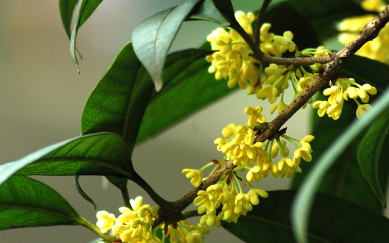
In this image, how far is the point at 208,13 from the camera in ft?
1.19

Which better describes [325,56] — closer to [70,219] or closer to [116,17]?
[70,219]

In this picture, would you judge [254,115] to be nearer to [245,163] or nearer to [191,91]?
[245,163]

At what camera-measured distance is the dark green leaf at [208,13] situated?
0.35 metres

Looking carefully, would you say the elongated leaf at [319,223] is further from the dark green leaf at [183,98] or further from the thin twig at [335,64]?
the dark green leaf at [183,98]

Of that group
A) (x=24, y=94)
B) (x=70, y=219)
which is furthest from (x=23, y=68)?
(x=70, y=219)

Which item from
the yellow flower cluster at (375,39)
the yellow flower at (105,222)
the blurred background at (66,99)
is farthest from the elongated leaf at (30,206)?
the blurred background at (66,99)

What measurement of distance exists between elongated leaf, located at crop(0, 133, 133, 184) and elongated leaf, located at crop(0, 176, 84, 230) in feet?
0.17

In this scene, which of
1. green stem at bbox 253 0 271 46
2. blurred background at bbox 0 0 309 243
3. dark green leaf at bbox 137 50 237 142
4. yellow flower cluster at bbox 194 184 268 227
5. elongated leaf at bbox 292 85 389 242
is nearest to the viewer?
elongated leaf at bbox 292 85 389 242

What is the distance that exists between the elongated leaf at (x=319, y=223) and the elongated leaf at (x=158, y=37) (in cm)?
28

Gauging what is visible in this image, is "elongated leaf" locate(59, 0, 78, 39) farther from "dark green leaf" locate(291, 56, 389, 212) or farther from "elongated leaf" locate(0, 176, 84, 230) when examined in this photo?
"dark green leaf" locate(291, 56, 389, 212)

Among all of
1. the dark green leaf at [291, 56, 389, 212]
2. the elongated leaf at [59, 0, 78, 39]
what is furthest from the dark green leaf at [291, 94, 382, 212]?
the elongated leaf at [59, 0, 78, 39]

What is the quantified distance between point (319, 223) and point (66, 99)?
1.45 meters

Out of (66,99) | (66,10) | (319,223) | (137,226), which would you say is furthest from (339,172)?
(66,99)

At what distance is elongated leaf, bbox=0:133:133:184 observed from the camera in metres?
0.39
